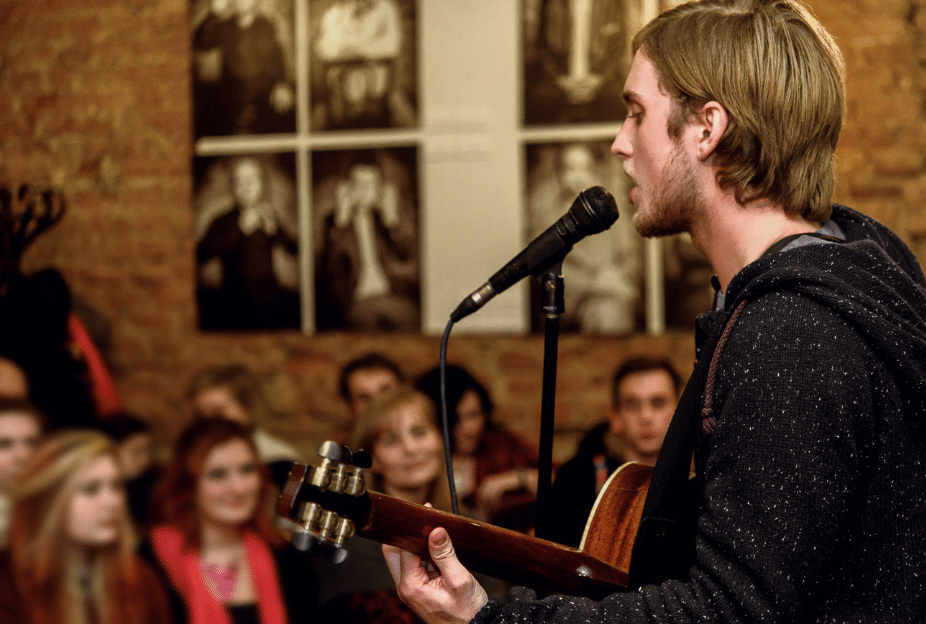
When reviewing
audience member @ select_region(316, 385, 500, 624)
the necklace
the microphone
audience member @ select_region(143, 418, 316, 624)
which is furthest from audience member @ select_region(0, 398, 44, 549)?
the microphone

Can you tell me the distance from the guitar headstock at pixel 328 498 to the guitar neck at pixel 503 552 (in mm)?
45

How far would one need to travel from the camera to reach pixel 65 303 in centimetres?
322

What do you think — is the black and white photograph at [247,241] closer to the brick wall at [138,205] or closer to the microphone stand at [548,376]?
the brick wall at [138,205]

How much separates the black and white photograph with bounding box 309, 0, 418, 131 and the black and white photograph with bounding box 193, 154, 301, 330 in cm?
34

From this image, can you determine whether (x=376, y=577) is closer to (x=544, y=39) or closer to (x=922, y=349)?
(x=922, y=349)

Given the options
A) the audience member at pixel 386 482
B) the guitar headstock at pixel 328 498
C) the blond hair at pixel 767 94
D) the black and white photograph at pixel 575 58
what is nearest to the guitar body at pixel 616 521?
the guitar headstock at pixel 328 498

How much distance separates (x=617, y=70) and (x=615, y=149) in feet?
8.26

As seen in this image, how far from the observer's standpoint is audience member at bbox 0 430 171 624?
230cm

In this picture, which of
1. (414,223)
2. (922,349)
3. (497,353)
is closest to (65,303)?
(414,223)

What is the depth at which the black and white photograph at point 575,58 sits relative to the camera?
3695 mm

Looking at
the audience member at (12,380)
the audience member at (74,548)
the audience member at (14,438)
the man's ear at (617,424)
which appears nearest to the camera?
the audience member at (74,548)

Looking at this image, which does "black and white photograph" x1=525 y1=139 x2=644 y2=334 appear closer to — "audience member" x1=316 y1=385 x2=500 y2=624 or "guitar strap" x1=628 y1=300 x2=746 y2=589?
"audience member" x1=316 y1=385 x2=500 y2=624

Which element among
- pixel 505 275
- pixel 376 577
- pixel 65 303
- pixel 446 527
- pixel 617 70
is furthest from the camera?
pixel 617 70

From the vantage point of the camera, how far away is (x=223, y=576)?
270cm
